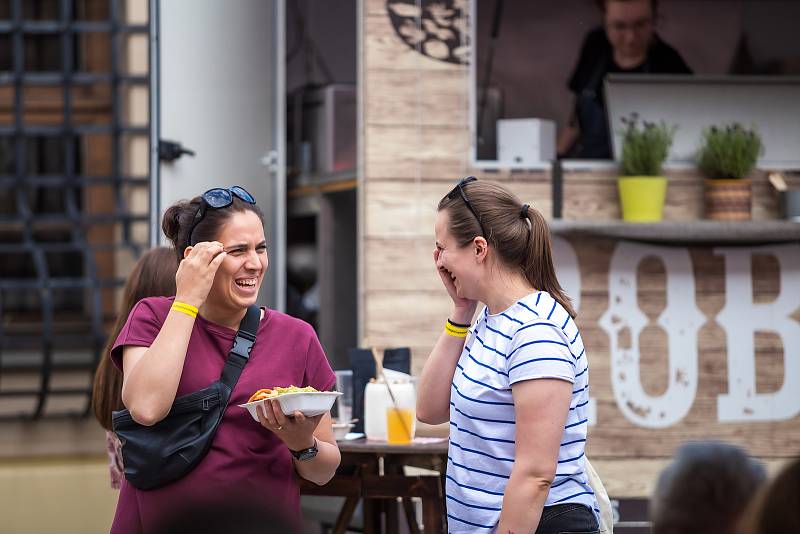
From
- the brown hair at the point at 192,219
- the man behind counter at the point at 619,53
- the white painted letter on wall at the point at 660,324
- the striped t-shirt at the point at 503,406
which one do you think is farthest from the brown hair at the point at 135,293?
the man behind counter at the point at 619,53

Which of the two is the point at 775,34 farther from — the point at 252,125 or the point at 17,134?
the point at 17,134

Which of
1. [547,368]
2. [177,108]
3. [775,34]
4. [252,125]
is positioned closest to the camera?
[547,368]

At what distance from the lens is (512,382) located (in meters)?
2.35

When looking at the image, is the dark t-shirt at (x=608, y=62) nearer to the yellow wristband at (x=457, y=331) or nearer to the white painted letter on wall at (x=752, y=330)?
the white painted letter on wall at (x=752, y=330)

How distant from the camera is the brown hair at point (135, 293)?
3.36 meters

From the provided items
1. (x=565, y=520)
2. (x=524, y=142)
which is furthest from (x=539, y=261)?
(x=524, y=142)

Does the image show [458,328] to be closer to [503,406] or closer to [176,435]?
[503,406]

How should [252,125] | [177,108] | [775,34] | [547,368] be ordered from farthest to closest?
1. [775,34]
2. [252,125]
3. [177,108]
4. [547,368]

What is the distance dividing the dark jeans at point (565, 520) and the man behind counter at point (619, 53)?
4.09 meters

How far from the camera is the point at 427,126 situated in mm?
5656

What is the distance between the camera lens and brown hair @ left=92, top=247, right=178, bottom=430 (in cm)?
336

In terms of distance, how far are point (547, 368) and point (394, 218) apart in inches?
131

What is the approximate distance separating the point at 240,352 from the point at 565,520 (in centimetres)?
74

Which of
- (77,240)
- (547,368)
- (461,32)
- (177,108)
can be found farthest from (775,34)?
(547,368)
